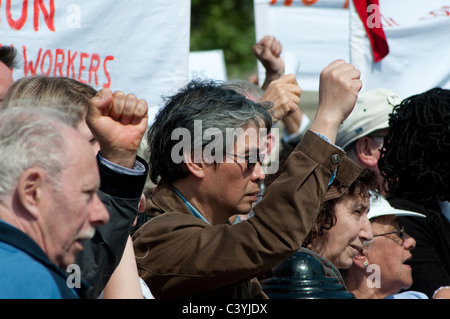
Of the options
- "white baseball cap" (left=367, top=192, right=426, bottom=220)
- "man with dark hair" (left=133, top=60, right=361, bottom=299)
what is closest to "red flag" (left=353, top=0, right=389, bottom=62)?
"white baseball cap" (left=367, top=192, right=426, bottom=220)

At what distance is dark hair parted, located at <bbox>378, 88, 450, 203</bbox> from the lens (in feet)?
12.1

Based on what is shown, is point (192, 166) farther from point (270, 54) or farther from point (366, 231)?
point (270, 54)

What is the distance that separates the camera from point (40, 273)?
1.54 meters

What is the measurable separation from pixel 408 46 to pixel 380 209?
5.48ft

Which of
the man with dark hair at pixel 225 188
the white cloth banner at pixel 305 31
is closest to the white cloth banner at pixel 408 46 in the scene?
the white cloth banner at pixel 305 31

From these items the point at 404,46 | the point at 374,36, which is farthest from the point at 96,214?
the point at 404,46

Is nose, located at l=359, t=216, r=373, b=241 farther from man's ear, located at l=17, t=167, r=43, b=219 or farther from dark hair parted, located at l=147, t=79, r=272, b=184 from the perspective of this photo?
man's ear, located at l=17, t=167, r=43, b=219

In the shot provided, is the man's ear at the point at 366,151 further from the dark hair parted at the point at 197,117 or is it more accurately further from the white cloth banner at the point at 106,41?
the dark hair parted at the point at 197,117

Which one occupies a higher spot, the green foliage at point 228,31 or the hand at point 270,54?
the hand at point 270,54

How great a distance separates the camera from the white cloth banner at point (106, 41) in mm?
3578

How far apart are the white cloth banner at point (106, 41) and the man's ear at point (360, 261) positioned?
1.26m

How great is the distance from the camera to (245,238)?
221 cm

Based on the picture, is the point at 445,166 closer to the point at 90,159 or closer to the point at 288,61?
the point at 288,61
